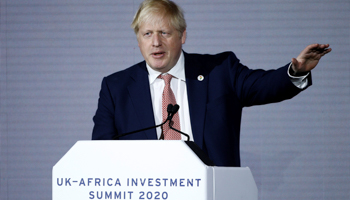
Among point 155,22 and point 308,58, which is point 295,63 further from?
point 155,22

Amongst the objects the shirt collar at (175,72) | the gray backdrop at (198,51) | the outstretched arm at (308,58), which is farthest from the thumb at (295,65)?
the gray backdrop at (198,51)

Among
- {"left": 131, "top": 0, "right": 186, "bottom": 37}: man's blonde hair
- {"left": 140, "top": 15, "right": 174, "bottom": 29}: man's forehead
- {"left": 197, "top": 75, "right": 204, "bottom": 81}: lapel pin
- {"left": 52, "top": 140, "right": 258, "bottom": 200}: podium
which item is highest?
{"left": 131, "top": 0, "right": 186, "bottom": 37}: man's blonde hair

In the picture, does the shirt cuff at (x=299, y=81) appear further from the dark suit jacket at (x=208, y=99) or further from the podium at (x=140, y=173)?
the podium at (x=140, y=173)

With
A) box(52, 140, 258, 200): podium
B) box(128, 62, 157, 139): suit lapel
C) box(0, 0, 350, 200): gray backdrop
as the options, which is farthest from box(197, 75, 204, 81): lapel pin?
box(0, 0, 350, 200): gray backdrop

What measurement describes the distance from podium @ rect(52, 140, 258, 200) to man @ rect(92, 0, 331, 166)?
65 cm

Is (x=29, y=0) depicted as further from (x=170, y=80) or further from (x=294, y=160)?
(x=294, y=160)

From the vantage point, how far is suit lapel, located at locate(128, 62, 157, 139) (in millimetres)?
1882

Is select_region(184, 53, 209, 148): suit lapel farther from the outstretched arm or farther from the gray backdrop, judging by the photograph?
the gray backdrop

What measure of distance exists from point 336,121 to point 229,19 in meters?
1.12

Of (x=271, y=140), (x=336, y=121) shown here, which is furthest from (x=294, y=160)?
(x=336, y=121)

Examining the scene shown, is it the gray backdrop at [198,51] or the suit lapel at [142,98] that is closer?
the suit lapel at [142,98]

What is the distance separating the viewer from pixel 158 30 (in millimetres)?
2004

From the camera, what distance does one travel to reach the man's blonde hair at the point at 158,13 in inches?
78.3

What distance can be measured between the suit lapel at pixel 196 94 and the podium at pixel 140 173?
0.63m
